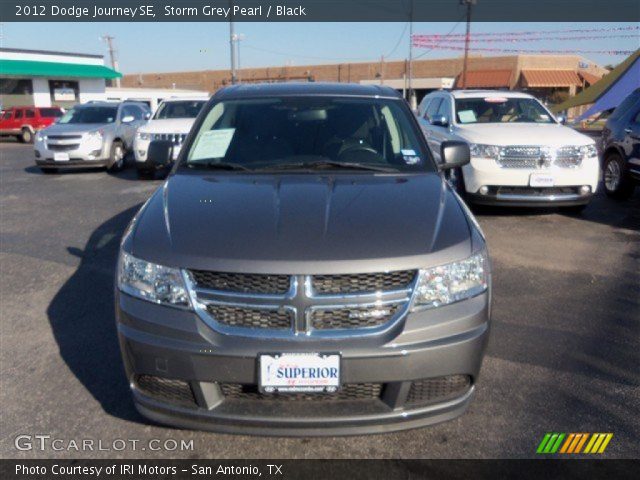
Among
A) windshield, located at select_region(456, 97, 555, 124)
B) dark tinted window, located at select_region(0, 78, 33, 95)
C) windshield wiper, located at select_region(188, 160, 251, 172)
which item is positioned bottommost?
dark tinted window, located at select_region(0, 78, 33, 95)

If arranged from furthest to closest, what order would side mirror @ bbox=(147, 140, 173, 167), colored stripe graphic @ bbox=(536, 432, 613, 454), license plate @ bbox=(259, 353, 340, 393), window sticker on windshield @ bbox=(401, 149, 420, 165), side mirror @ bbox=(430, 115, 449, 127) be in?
1. side mirror @ bbox=(430, 115, 449, 127)
2. side mirror @ bbox=(147, 140, 173, 167)
3. window sticker on windshield @ bbox=(401, 149, 420, 165)
4. colored stripe graphic @ bbox=(536, 432, 613, 454)
5. license plate @ bbox=(259, 353, 340, 393)

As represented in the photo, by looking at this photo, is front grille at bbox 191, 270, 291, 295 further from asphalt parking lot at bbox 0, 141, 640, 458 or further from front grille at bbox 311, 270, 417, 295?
asphalt parking lot at bbox 0, 141, 640, 458

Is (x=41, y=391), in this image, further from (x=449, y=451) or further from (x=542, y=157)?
(x=542, y=157)

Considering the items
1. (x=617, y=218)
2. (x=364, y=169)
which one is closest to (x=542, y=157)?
(x=617, y=218)

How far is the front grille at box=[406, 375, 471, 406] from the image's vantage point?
2.64 metres

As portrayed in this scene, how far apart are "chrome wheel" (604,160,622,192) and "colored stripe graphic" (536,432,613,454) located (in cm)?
726

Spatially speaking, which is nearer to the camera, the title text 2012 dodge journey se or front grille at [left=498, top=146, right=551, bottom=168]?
the title text 2012 dodge journey se

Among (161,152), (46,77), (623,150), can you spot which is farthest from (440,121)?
(46,77)

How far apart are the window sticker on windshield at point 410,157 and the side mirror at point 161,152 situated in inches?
67.4

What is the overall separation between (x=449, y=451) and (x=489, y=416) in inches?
16.4

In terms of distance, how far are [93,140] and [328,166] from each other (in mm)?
11839

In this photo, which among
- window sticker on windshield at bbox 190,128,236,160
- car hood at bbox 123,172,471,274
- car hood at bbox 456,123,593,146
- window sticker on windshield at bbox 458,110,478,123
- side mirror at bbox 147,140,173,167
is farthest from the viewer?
window sticker on windshield at bbox 458,110,478,123

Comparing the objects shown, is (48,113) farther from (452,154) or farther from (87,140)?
(452,154)

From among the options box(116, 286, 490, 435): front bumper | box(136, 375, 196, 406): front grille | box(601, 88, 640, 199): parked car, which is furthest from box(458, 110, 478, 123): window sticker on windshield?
box(136, 375, 196, 406): front grille
